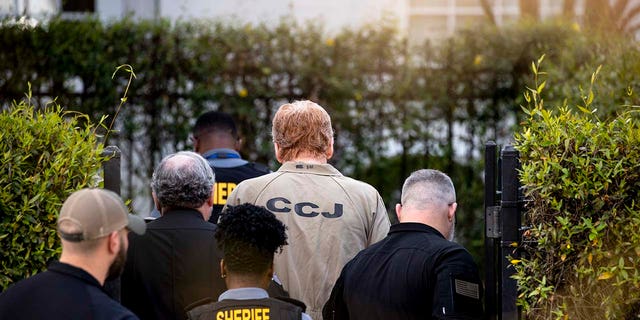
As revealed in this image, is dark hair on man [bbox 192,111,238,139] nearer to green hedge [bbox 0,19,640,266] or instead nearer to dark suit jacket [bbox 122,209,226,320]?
green hedge [bbox 0,19,640,266]

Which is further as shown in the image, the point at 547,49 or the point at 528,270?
the point at 547,49

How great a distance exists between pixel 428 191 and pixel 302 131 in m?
0.73

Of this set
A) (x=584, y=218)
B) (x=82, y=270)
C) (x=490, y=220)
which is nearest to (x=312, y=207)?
(x=490, y=220)

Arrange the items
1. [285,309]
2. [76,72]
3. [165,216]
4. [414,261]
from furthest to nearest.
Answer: [76,72] → [165,216] → [414,261] → [285,309]

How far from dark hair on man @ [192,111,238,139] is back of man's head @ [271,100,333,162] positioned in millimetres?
1925

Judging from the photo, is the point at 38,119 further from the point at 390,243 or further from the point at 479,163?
the point at 479,163

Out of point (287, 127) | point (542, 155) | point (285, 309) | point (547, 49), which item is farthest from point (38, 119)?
point (547, 49)

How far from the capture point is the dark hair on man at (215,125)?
259 inches

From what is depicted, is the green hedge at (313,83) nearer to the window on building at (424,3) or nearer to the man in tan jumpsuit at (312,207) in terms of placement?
the man in tan jumpsuit at (312,207)

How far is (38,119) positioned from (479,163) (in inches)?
203

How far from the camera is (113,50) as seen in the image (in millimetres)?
8516

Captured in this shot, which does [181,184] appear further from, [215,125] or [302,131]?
[215,125]

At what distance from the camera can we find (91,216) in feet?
10.7

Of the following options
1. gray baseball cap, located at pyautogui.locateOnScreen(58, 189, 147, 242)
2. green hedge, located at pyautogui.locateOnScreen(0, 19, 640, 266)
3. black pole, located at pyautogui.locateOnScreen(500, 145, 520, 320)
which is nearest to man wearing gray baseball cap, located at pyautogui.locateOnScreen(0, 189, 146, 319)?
gray baseball cap, located at pyautogui.locateOnScreen(58, 189, 147, 242)
